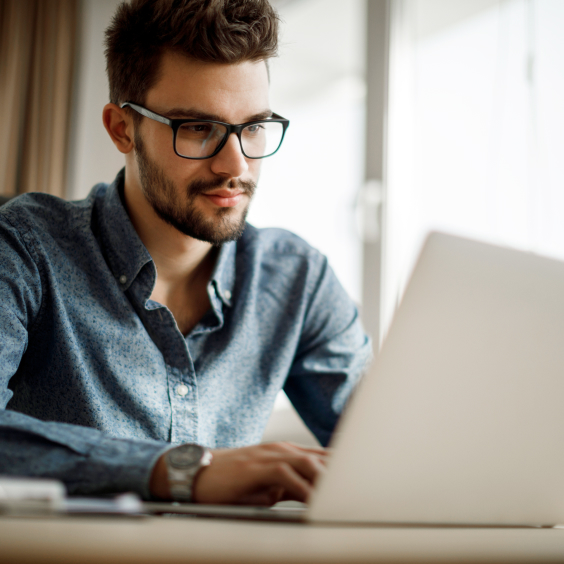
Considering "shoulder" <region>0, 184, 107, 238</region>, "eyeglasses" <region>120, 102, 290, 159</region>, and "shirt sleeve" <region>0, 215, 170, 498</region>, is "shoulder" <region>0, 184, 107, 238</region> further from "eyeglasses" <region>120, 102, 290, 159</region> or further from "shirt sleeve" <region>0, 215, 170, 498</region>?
"shirt sleeve" <region>0, 215, 170, 498</region>

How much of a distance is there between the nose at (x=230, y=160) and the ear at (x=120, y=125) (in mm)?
234

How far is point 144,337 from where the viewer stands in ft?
3.44

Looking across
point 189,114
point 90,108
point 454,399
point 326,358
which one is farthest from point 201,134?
point 90,108

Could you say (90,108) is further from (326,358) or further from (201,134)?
(326,358)

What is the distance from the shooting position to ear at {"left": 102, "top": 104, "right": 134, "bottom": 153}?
127cm

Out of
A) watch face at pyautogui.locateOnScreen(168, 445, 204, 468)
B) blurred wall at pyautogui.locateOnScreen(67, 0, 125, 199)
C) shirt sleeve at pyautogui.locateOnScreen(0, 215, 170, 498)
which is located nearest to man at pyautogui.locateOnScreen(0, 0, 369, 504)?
shirt sleeve at pyautogui.locateOnScreen(0, 215, 170, 498)

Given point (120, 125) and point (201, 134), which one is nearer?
point (201, 134)

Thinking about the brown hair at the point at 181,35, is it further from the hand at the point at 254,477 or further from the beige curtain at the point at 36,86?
the beige curtain at the point at 36,86

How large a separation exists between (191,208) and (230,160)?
124 millimetres

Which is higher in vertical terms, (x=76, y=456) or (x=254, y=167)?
(x=254, y=167)

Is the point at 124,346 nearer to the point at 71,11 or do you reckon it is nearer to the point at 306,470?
the point at 306,470

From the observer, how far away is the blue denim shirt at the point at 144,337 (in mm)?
1002

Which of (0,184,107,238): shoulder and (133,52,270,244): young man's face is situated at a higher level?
(133,52,270,244): young man's face

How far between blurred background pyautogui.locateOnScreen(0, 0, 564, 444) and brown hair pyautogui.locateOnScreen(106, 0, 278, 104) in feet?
0.61
